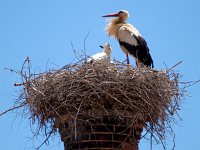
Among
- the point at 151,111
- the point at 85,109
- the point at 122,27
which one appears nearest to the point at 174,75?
the point at 151,111

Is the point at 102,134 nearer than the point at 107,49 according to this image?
Yes

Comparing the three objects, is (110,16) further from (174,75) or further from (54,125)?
(54,125)

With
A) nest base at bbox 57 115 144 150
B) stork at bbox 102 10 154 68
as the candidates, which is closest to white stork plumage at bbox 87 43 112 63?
stork at bbox 102 10 154 68

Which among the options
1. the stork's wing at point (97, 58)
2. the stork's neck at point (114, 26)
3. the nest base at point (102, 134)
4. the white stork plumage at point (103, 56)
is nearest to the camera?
the nest base at point (102, 134)

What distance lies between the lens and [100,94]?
758 cm

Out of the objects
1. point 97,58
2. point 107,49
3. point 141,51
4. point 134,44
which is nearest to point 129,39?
point 134,44

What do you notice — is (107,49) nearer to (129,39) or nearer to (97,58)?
(129,39)

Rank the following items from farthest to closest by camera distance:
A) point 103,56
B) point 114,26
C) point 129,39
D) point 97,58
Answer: point 114,26 → point 129,39 → point 103,56 → point 97,58

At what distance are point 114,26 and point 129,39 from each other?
0.81 m

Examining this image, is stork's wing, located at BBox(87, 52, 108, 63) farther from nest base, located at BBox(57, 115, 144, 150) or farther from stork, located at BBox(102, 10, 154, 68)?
stork, located at BBox(102, 10, 154, 68)

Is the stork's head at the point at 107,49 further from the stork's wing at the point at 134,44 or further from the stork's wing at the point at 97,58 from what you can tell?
the stork's wing at the point at 134,44

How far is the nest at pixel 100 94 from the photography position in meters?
7.59

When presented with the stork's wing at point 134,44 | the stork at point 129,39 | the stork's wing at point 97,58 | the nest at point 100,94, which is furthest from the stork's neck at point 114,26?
the nest at point 100,94

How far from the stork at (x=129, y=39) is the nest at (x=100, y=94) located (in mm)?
2619
